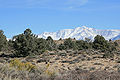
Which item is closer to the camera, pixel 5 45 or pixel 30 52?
pixel 30 52

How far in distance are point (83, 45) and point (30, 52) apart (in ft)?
70.8

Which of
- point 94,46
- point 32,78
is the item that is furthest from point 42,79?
point 94,46

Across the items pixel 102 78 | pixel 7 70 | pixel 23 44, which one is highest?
pixel 23 44

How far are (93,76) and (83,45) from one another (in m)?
39.5

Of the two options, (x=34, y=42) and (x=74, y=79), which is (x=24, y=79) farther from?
(x=34, y=42)

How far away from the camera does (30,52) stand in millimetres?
29797

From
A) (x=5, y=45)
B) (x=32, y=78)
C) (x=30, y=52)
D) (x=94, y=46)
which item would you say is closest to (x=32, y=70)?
(x=32, y=78)

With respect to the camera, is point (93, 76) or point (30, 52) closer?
point (93, 76)

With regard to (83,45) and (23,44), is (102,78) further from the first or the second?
(83,45)

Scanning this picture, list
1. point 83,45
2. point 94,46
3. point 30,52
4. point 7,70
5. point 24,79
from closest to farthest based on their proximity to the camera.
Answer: point 24,79
point 7,70
point 30,52
point 94,46
point 83,45

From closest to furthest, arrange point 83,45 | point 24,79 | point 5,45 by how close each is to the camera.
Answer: point 24,79, point 5,45, point 83,45

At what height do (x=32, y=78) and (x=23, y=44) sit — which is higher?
(x=23, y=44)

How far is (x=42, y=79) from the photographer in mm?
9000

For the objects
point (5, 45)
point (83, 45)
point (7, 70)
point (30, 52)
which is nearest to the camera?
point (7, 70)
